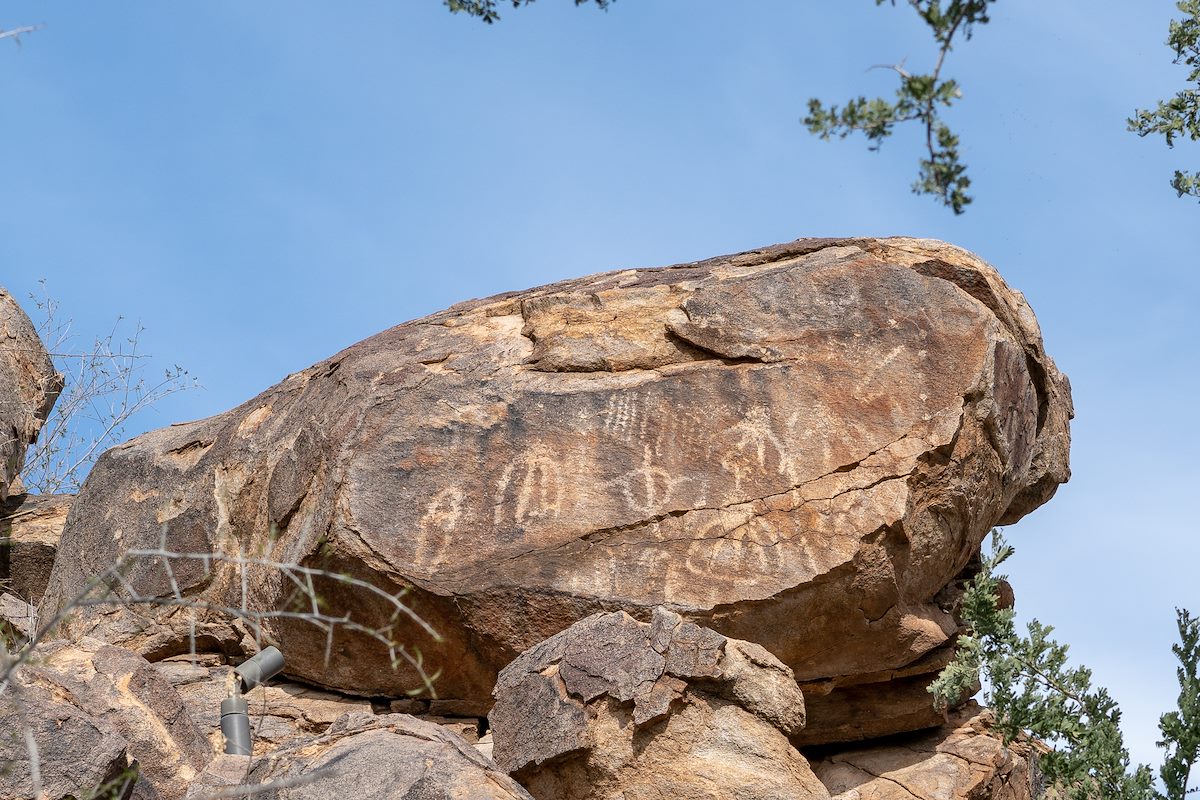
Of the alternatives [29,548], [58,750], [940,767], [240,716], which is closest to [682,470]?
[940,767]

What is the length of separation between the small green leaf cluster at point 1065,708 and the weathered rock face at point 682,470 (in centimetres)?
100

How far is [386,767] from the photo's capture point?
5562 mm

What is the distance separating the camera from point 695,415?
800cm

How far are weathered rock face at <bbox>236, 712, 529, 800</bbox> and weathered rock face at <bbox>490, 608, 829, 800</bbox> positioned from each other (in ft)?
2.13

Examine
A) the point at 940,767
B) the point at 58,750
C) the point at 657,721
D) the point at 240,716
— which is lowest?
the point at 58,750

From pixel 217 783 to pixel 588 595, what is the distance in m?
2.28

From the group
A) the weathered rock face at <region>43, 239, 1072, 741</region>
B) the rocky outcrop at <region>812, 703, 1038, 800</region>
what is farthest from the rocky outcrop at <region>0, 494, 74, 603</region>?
the rocky outcrop at <region>812, 703, 1038, 800</region>

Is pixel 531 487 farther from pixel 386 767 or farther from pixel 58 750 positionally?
pixel 58 750

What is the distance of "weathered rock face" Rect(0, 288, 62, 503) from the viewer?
11031mm

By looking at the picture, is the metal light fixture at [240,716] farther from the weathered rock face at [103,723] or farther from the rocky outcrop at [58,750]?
the rocky outcrop at [58,750]

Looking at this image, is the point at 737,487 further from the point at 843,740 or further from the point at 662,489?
the point at 843,740

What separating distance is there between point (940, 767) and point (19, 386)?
7.57 metres

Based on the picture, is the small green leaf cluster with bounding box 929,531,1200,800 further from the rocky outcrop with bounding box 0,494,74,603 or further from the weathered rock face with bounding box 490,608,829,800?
the rocky outcrop with bounding box 0,494,74,603

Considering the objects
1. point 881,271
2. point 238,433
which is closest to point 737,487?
point 881,271
